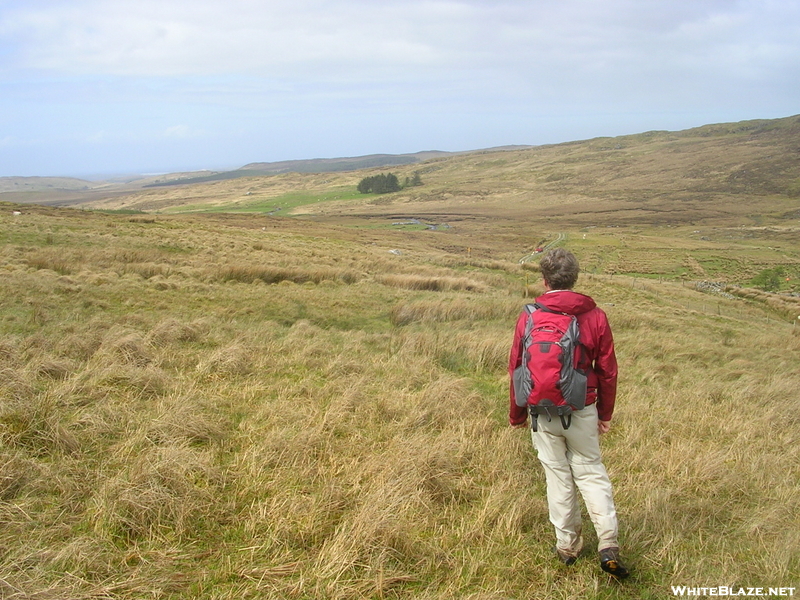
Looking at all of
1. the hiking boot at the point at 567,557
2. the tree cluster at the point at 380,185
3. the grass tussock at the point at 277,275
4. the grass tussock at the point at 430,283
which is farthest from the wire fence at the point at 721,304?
the tree cluster at the point at 380,185

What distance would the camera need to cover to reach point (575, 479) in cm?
337

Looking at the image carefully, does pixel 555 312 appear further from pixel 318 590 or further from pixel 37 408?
pixel 37 408

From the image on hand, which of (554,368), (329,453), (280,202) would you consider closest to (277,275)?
(329,453)

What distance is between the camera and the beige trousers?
10.6 feet

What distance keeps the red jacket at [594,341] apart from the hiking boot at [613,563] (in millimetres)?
787

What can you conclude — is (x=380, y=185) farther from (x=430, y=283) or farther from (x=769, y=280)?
(x=430, y=283)

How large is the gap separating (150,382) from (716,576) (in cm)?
524

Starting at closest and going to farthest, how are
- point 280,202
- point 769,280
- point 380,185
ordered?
point 769,280 → point 280,202 → point 380,185

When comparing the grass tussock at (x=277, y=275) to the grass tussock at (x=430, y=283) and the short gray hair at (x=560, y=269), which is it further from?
the short gray hair at (x=560, y=269)

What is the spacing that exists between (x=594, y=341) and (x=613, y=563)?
4.34 feet

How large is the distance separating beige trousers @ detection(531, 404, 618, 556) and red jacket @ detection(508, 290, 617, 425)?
0.10 meters

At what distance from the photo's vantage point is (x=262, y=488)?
380cm

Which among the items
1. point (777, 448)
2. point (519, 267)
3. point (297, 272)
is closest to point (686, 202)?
point (519, 267)

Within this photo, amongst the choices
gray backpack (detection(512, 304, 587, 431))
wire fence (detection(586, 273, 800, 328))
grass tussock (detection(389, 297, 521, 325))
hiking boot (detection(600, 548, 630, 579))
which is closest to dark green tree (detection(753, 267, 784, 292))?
wire fence (detection(586, 273, 800, 328))
